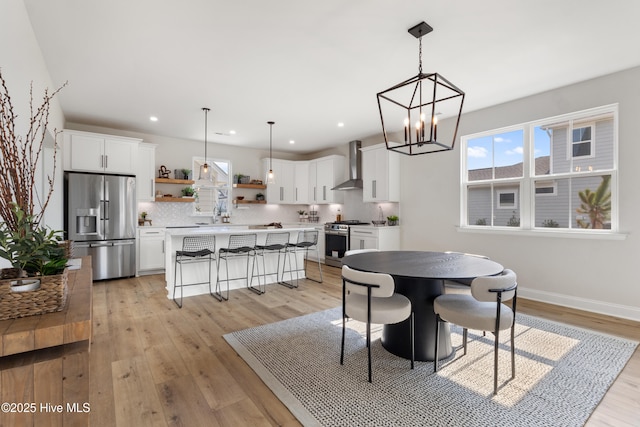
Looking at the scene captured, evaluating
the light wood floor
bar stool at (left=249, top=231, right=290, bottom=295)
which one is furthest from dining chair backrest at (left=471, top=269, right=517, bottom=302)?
bar stool at (left=249, top=231, right=290, bottom=295)

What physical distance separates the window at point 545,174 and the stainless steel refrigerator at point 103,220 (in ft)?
19.1

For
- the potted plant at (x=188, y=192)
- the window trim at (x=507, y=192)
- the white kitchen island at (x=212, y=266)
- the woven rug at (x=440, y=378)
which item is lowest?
the woven rug at (x=440, y=378)

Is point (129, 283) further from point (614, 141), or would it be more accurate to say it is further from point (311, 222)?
point (614, 141)

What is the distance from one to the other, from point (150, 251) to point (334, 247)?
3.66 meters

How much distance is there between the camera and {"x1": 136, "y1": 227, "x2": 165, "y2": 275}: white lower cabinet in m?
5.65

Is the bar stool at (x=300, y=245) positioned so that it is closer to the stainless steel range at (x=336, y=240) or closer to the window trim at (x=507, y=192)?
the stainless steel range at (x=336, y=240)

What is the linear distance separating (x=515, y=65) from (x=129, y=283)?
20.8 ft

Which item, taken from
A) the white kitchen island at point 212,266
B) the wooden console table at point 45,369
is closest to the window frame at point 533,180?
the white kitchen island at point 212,266

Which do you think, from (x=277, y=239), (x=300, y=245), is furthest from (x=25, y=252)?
(x=300, y=245)

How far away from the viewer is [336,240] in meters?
6.71

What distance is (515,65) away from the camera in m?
3.35

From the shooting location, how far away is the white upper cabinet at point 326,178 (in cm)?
741

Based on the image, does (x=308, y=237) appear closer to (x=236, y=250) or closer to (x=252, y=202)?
(x=236, y=250)

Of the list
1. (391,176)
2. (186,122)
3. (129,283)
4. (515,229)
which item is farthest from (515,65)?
(129,283)
